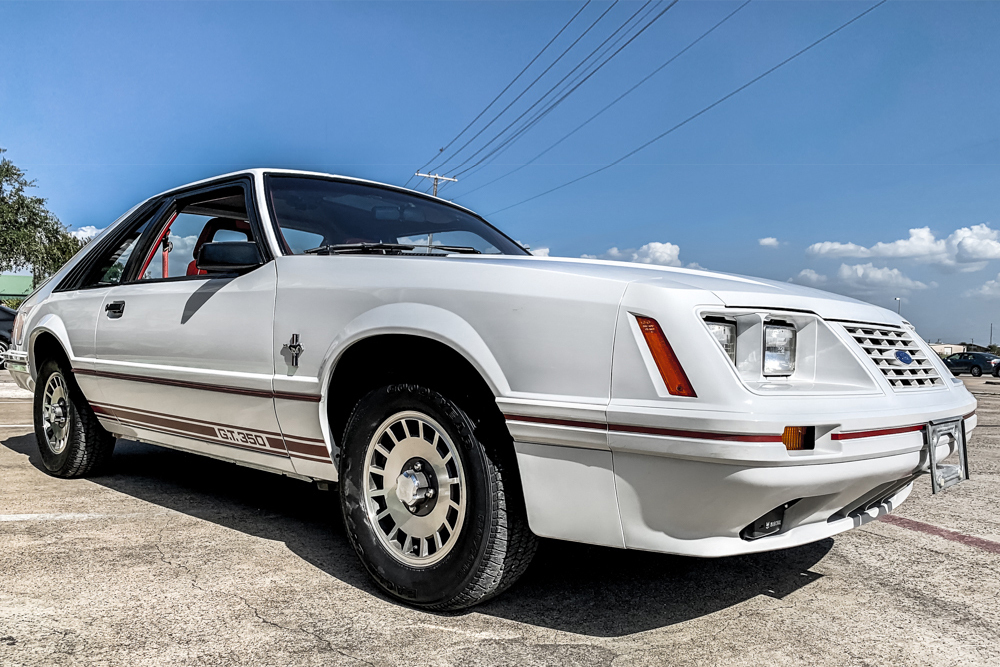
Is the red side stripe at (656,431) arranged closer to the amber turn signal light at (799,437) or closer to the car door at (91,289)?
the amber turn signal light at (799,437)

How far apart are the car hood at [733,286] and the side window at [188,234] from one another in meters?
1.75

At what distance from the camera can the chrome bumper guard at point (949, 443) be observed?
2.43m

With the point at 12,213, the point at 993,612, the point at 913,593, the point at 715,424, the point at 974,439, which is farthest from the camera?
the point at 12,213

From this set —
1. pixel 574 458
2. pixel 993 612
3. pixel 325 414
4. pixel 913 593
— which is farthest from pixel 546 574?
pixel 993 612

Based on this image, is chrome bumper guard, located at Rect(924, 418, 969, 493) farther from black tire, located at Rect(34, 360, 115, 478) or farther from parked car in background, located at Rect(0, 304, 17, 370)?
parked car in background, located at Rect(0, 304, 17, 370)

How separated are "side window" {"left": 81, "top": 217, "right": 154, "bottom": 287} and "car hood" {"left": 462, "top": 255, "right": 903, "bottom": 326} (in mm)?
2476

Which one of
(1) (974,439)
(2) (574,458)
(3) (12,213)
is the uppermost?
(3) (12,213)

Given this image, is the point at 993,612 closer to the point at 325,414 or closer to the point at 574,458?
the point at 574,458

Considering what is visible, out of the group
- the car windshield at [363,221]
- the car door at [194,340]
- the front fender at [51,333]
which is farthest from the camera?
the front fender at [51,333]

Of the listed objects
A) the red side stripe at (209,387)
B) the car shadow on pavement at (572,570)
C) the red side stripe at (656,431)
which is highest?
the red side stripe at (209,387)

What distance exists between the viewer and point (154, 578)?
278cm

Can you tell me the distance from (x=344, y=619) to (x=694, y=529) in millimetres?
1156

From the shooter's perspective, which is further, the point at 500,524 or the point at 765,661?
the point at 500,524

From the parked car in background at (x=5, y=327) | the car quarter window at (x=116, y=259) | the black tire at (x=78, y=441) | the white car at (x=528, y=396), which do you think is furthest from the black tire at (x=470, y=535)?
the parked car in background at (x=5, y=327)
